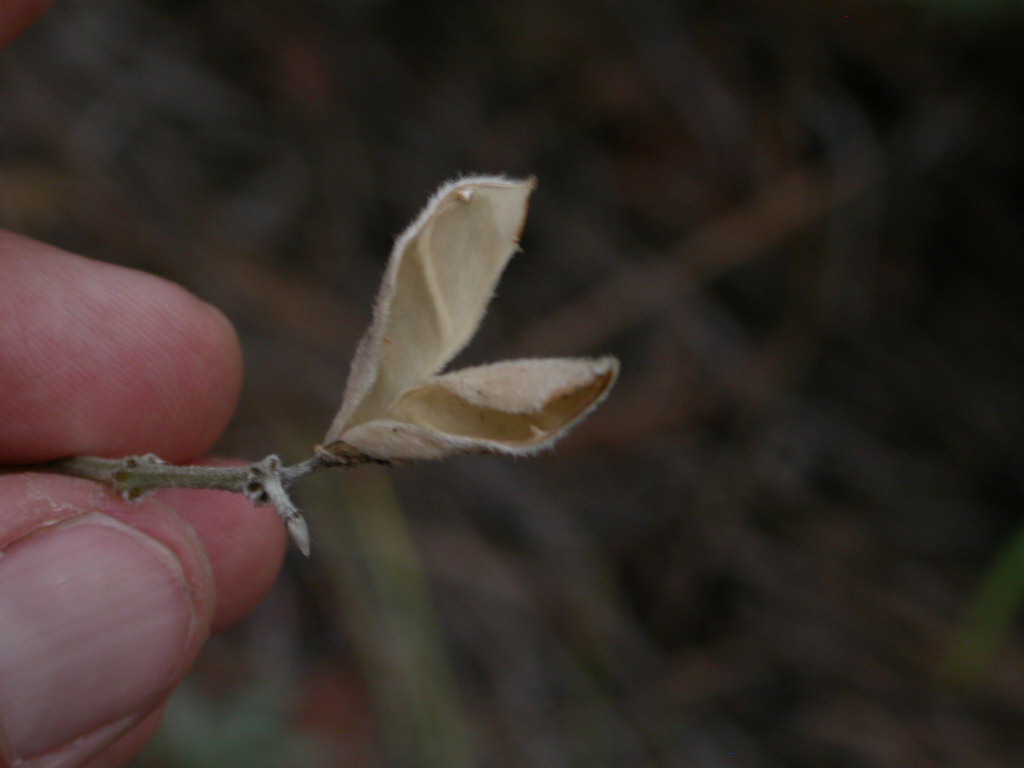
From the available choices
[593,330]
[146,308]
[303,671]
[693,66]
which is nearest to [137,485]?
[146,308]

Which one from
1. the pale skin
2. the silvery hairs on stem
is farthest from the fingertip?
the silvery hairs on stem

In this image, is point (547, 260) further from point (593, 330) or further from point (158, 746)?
point (158, 746)

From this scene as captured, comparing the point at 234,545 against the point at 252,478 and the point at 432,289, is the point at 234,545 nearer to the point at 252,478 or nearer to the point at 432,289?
the point at 252,478

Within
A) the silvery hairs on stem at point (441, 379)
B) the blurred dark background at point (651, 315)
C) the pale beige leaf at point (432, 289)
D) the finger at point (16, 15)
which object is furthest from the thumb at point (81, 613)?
the blurred dark background at point (651, 315)

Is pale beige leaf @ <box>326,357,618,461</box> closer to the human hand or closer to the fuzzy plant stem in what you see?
the fuzzy plant stem

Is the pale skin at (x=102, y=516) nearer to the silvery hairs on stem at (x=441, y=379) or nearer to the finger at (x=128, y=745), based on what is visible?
the finger at (x=128, y=745)

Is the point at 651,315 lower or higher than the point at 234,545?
higher

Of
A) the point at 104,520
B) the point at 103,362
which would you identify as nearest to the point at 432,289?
the point at 104,520
